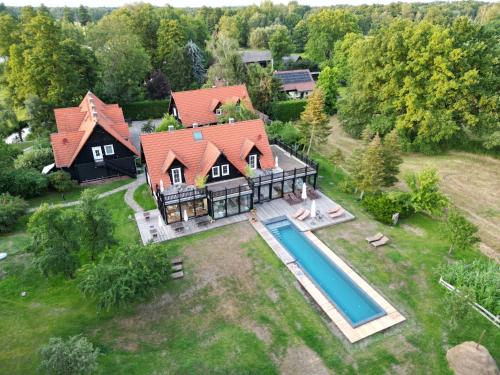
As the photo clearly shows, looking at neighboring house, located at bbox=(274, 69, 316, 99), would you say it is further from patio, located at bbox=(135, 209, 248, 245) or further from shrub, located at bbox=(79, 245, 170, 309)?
shrub, located at bbox=(79, 245, 170, 309)

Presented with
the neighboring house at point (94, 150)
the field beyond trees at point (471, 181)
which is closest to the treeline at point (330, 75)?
the field beyond trees at point (471, 181)

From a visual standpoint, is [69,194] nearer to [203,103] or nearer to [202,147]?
[202,147]

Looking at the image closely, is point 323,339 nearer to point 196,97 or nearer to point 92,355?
point 92,355

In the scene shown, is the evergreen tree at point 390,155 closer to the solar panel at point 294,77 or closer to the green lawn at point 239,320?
the green lawn at point 239,320

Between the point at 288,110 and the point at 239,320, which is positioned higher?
the point at 288,110

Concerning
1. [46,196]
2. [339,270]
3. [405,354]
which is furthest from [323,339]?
[46,196]

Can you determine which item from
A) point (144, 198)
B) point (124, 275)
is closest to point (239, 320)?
point (124, 275)

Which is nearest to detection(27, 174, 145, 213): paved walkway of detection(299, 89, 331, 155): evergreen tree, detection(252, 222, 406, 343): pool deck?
detection(252, 222, 406, 343): pool deck
